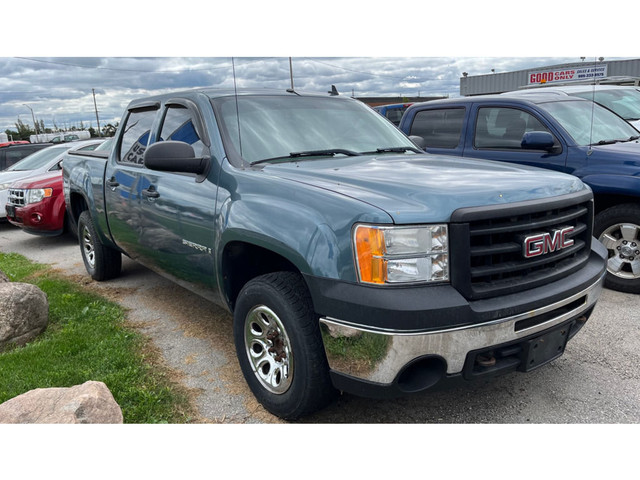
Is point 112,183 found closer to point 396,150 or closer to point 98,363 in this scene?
point 98,363

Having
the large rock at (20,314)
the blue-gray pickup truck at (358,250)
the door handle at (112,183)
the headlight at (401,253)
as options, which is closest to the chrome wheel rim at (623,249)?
the blue-gray pickup truck at (358,250)

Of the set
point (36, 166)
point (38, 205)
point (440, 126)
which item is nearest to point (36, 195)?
point (38, 205)

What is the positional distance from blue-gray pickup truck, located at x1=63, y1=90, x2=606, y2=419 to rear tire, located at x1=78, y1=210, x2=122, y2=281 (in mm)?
2091

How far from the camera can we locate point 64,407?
2.42m

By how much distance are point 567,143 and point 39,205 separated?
285 inches

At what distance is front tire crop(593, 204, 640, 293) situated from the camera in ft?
15.1

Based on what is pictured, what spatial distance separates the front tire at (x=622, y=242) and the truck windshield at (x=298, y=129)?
2.07 metres

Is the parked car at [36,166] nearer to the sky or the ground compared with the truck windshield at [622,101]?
nearer to the ground

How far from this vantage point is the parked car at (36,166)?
901cm

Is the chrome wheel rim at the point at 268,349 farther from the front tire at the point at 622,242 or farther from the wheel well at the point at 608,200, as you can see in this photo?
the wheel well at the point at 608,200

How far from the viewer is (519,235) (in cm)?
251

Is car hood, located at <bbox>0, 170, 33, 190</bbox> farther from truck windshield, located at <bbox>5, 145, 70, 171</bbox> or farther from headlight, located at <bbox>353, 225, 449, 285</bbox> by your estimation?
headlight, located at <bbox>353, 225, 449, 285</bbox>

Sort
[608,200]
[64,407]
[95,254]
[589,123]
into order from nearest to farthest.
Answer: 1. [64,407]
2. [608,200]
3. [589,123]
4. [95,254]

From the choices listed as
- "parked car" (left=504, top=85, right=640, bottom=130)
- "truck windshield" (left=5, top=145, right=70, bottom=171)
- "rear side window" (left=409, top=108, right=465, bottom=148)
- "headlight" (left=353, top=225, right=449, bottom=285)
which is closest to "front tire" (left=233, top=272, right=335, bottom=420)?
"headlight" (left=353, top=225, right=449, bottom=285)
